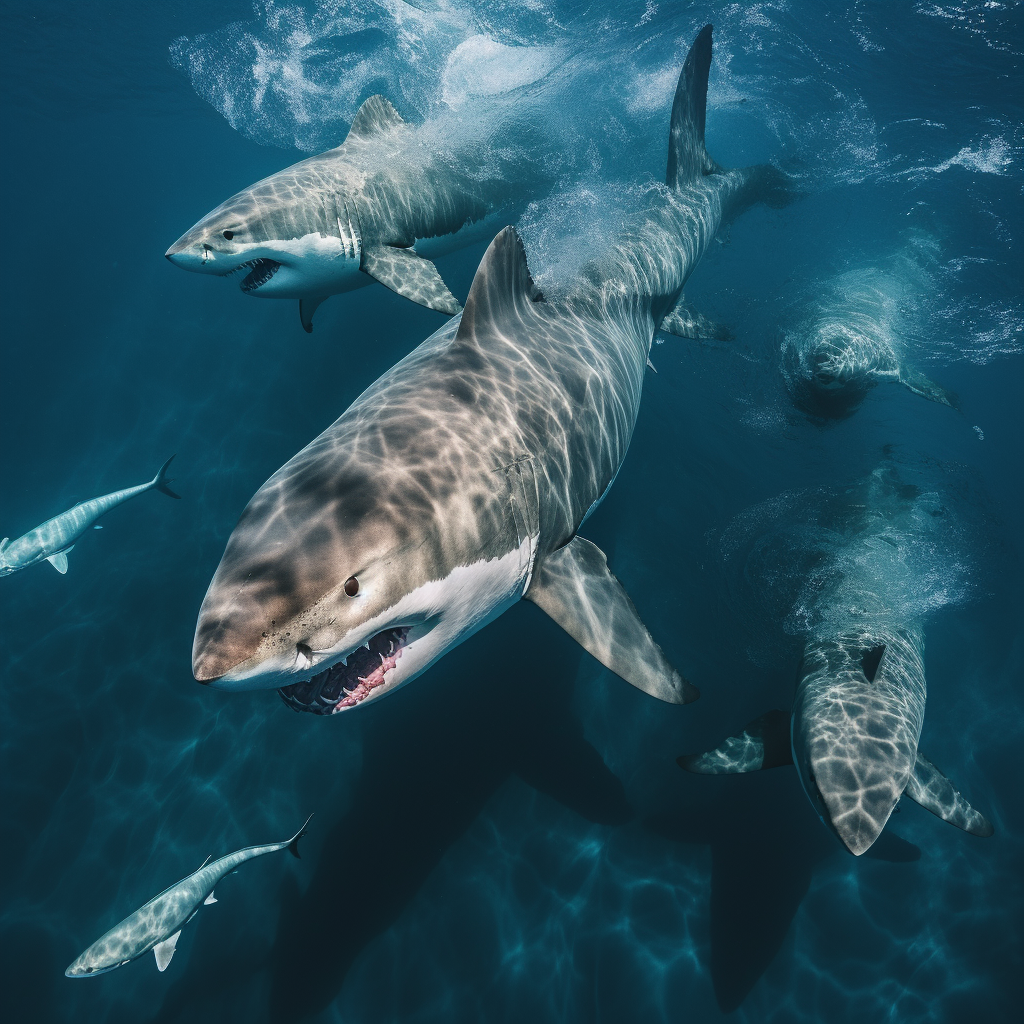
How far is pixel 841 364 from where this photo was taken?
1005 centimetres

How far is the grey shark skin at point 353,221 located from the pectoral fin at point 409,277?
0.01 m

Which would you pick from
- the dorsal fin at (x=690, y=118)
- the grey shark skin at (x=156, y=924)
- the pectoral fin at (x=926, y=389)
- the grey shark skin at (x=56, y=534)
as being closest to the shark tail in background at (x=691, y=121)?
the dorsal fin at (x=690, y=118)

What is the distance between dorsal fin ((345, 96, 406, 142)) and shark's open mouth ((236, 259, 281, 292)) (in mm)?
2845

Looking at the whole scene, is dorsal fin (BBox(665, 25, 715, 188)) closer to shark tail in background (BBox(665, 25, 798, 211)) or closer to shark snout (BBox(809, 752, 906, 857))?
shark tail in background (BBox(665, 25, 798, 211))

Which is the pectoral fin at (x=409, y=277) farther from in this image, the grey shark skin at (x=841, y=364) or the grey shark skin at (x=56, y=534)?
the grey shark skin at (x=841, y=364)

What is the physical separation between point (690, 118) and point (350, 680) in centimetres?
937

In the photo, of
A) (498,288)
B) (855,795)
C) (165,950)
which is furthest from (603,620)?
(165,950)

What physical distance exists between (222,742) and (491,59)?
22753 millimetres

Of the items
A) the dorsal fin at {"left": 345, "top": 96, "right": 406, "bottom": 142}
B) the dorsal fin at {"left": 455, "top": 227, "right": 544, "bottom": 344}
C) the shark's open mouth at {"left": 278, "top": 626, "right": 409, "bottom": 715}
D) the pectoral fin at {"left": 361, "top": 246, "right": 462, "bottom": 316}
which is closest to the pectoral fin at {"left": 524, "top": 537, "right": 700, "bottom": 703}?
the shark's open mouth at {"left": 278, "top": 626, "right": 409, "bottom": 715}

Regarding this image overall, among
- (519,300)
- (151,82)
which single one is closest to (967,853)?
(519,300)

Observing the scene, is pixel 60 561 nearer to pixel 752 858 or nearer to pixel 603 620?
pixel 603 620

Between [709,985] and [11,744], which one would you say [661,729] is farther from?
[11,744]

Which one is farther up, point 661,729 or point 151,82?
Answer: point 151,82

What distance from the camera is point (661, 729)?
22.3ft
